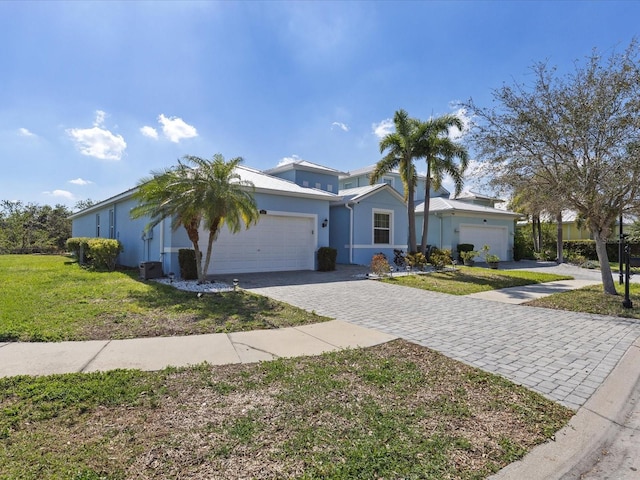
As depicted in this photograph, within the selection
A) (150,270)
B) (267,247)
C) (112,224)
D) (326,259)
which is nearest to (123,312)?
(150,270)

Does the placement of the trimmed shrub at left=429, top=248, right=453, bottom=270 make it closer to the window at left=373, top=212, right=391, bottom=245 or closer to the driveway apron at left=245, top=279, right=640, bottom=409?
the window at left=373, top=212, right=391, bottom=245

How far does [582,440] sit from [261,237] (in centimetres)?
1269

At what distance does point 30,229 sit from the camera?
3381 centimetres

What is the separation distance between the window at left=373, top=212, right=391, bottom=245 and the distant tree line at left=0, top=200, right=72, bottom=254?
2691 cm

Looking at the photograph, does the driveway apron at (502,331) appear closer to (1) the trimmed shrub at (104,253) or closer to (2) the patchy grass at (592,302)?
(2) the patchy grass at (592,302)

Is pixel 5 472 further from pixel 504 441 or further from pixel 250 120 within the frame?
pixel 250 120

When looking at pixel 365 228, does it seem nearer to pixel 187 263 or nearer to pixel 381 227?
pixel 381 227

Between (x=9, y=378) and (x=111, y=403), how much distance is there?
1.46 m

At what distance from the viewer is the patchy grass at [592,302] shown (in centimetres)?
833

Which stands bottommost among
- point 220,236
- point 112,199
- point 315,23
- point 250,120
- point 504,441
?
point 504,441

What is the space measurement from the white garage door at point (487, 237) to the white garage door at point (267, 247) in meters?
12.5

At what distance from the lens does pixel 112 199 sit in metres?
17.1

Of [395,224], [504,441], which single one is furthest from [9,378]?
[395,224]

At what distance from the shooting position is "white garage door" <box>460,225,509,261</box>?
2358 cm
